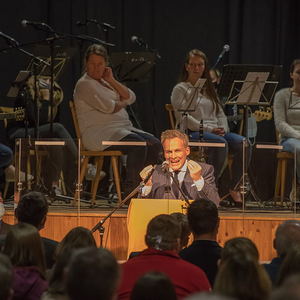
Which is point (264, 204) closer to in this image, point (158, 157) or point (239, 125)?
point (158, 157)

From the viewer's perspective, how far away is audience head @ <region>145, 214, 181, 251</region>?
14.4 feet

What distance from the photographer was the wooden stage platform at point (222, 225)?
7.09 m

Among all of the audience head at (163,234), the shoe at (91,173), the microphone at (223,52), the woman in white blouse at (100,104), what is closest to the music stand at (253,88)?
the woman in white blouse at (100,104)

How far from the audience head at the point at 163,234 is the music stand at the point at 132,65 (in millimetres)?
4437

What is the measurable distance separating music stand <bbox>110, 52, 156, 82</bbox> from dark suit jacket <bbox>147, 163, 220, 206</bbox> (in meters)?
2.09

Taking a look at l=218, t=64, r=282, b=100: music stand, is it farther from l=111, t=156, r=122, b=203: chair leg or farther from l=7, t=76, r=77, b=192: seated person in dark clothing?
l=7, t=76, r=77, b=192: seated person in dark clothing

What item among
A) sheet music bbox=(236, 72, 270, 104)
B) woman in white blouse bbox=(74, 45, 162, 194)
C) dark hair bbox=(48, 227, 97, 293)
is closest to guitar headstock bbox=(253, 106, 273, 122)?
sheet music bbox=(236, 72, 270, 104)

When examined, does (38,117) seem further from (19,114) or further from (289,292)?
(289,292)

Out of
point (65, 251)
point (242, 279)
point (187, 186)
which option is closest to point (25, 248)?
point (65, 251)

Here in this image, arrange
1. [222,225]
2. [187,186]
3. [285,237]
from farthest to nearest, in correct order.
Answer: [222,225]
[187,186]
[285,237]

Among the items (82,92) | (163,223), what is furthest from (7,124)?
(163,223)

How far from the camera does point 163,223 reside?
451 cm

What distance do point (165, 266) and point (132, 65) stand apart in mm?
5019

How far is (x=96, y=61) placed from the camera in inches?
321
